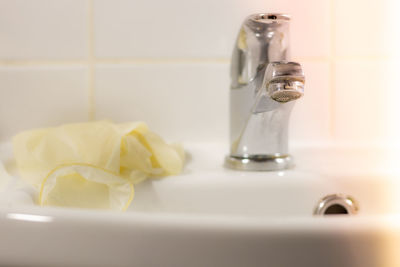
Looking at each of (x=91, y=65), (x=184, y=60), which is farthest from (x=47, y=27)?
(x=184, y=60)

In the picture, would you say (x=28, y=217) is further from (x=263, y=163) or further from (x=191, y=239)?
(x=263, y=163)

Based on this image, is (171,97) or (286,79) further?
(171,97)

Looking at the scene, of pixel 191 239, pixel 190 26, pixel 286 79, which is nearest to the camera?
pixel 191 239

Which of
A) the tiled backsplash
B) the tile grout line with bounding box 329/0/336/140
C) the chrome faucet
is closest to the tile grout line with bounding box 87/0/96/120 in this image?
the tiled backsplash

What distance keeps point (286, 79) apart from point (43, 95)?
1.08 feet

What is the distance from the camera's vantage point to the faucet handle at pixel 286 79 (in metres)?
0.33

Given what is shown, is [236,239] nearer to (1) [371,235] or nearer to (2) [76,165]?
(1) [371,235]

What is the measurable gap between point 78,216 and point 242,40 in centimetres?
27

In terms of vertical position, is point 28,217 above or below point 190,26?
below

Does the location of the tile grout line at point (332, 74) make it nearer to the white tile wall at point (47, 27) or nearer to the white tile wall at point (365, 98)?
the white tile wall at point (365, 98)

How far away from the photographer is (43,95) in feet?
1.70

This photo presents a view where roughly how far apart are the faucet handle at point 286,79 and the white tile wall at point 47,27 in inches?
10.8

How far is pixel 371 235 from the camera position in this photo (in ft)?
0.61

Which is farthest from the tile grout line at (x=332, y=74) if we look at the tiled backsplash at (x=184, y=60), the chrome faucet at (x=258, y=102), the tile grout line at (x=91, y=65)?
the tile grout line at (x=91, y=65)
